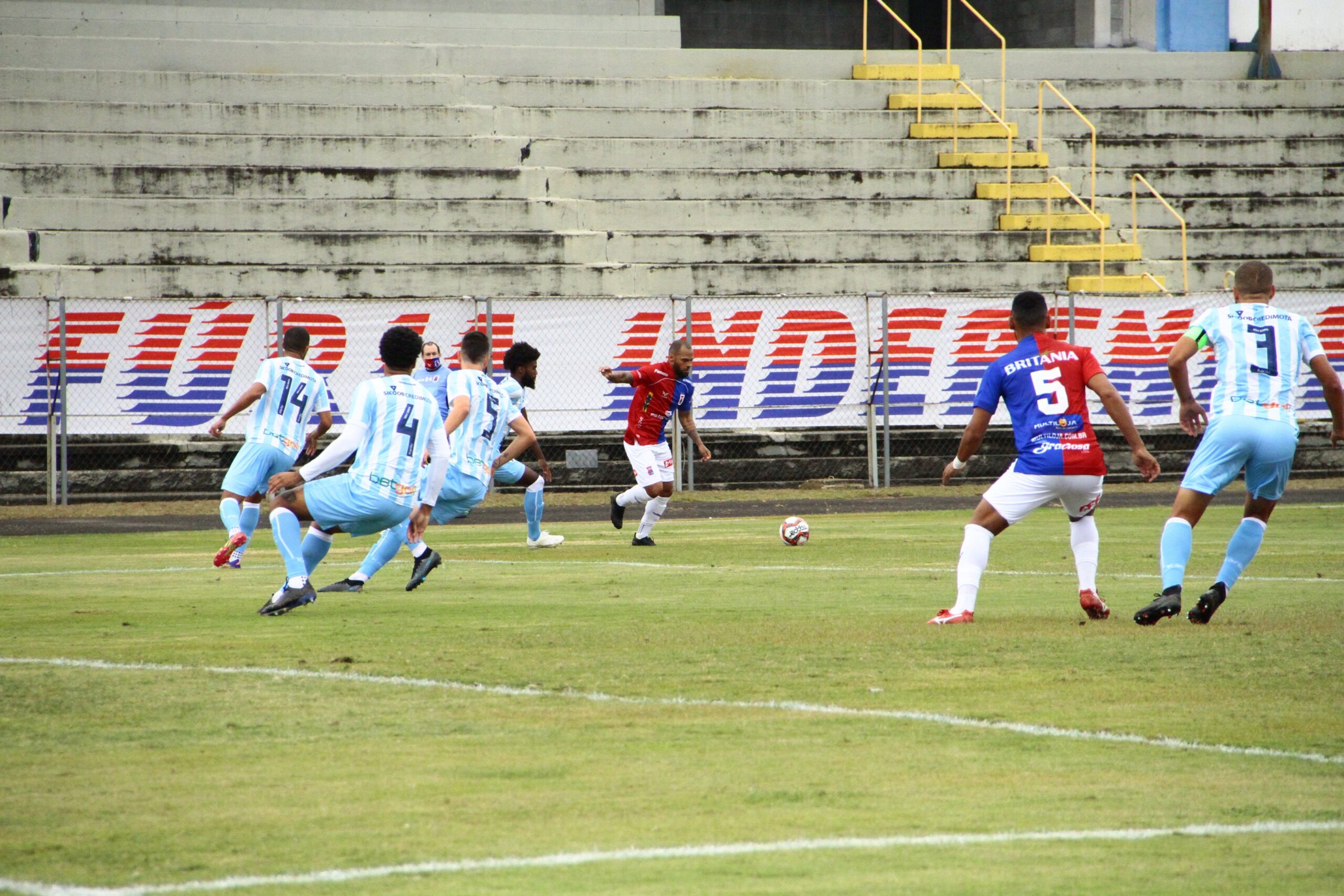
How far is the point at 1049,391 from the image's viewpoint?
10.2 meters

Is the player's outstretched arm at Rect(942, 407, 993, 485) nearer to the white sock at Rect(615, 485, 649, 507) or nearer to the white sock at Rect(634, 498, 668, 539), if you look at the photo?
the white sock at Rect(634, 498, 668, 539)

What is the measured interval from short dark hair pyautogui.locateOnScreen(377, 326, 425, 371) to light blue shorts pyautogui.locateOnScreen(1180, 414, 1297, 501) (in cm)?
467

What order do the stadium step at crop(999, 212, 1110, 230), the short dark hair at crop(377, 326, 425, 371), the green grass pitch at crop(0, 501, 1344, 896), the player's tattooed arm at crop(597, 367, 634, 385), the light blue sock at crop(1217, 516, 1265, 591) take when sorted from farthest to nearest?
1. the stadium step at crop(999, 212, 1110, 230)
2. the player's tattooed arm at crop(597, 367, 634, 385)
3. the short dark hair at crop(377, 326, 425, 371)
4. the light blue sock at crop(1217, 516, 1265, 591)
5. the green grass pitch at crop(0, 501, 1344, 896)

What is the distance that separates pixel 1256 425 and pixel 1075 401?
997 mm

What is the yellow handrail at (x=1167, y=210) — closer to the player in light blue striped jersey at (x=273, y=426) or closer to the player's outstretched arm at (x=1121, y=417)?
the player in light blue striped jersey at (x=273, y=426)

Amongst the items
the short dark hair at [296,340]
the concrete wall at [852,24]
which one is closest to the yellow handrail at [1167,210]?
the concrete wall at [852,24]

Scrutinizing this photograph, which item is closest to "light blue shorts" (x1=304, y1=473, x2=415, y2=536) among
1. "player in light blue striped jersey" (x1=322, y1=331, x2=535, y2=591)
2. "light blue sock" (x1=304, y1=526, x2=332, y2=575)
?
"light blue sock" (x1=304, y1=526, x2=332, y2=575)

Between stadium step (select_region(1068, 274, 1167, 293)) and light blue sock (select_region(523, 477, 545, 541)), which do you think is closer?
light blue sock (select_region(523, 477, 545, 541))

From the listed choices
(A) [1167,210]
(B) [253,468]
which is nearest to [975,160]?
(A) [1167,210]

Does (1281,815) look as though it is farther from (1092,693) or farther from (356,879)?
(356,879)

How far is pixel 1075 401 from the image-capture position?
10258 millimetres

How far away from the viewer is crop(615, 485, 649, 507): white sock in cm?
1794

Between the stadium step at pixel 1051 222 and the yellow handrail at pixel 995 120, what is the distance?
20 cm

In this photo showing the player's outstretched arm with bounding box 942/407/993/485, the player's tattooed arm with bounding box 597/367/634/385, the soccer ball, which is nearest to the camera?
the player's outstretched arm with bounding box 942/407/993/485
